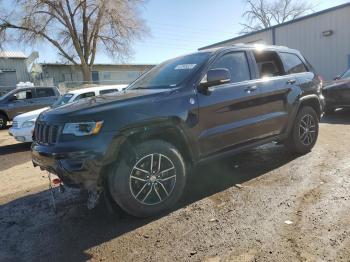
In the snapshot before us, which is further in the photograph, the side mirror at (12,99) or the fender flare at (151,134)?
the side mirror at (12,99)

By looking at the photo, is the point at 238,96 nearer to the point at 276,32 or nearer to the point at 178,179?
the point at 178,179

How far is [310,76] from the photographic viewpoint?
605cm

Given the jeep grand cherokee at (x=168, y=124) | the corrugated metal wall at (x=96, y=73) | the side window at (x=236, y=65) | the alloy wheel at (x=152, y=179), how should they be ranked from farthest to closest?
the corrugated metal wall at (x=96, y=73) → the side window at (x=236, y=65) → the alloy wheel at (x=152, y=179) → the jeep grand cherokee at (x=168, y=124)

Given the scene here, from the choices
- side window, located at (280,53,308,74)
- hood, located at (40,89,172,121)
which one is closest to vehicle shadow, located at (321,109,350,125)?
side window, located at (280,53,308,74)

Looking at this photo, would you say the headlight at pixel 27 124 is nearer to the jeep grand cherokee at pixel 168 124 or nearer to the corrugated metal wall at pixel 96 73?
the jeep grand cherokee at pixel 168 124

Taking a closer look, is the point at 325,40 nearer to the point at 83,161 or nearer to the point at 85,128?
→ the point at 85,128

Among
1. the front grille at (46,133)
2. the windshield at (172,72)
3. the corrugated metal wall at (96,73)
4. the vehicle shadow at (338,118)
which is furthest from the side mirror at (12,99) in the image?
the corrugated metal wall at (96,73)

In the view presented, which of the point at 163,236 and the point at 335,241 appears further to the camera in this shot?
the point at 163,236

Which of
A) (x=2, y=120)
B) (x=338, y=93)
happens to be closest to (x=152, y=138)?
(x=338, y=93)

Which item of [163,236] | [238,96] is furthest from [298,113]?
[163,236]

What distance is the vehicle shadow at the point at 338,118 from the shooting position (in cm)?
966

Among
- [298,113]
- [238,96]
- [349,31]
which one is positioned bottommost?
[298,113]

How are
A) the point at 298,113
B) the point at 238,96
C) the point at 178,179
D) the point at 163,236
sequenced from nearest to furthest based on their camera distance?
the point at 163,236 < the point at 178,179 < the point at 238,96 < the point at 298,113

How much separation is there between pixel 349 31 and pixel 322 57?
1801mm
